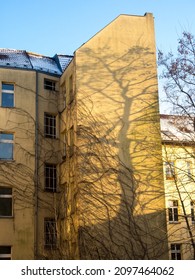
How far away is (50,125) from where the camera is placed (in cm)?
2944

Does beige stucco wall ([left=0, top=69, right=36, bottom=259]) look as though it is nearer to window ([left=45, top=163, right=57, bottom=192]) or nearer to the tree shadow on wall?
window ([left=45, top=163, right=57, bottom=192])

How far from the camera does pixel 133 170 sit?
26.2 meters

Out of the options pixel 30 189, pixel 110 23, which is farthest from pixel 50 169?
pixel 110 23

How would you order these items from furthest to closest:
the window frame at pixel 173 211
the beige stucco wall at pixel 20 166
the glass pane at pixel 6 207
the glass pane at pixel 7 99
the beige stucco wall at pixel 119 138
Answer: the window frame at pixel 173 211 → the glass pane at pixel 7 99 → the glass pane at pixel 6 207 → the beige stucco wall at pixel 20 166 → the beige stucco wall at pixel 119 138

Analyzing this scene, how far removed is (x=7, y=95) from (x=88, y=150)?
6322 mm

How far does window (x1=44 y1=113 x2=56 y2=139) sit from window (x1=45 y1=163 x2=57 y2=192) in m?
1.85

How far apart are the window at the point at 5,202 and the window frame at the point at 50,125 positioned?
13.5 ft

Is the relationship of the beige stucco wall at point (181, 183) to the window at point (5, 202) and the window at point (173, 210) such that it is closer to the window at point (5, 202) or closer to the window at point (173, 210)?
the window at point (173, 210)

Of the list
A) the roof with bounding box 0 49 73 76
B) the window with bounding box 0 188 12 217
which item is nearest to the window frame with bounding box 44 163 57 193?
the window with bounding box 0 188 12 217

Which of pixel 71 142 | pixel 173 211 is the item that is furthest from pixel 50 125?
pixel 173 211

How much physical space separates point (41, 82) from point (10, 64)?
2143 mm

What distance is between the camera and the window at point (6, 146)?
1083 inches

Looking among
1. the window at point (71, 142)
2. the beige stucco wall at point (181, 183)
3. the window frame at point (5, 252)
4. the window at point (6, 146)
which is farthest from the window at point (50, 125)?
the window frame at point (5, 252)

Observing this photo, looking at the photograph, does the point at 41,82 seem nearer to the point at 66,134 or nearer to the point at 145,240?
the point at 66,134
